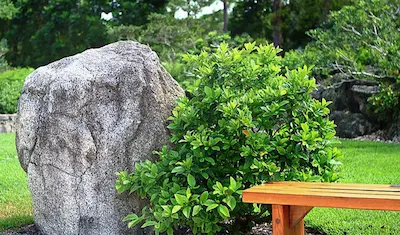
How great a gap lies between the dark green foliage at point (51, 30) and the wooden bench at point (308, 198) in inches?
807

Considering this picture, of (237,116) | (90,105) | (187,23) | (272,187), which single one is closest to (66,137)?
(90,105)

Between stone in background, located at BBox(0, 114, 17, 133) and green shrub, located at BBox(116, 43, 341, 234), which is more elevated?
green shrub, located at BBox(116, 43, 341, 234)

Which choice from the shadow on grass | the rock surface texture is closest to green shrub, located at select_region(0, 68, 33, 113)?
the rock surface texture

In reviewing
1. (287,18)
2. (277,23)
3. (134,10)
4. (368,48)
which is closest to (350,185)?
(368,48)

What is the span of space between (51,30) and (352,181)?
20.7 m

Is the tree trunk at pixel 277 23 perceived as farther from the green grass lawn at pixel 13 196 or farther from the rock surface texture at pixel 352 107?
the green grass lawn at pixel 13 196

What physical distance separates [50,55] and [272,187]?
22875mm

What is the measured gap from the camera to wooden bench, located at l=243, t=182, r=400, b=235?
298 centimetres

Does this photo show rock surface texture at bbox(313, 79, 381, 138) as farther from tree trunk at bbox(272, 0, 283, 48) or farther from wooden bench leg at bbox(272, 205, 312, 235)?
wooden bench leg at bbox(272, 205, 312, 235)

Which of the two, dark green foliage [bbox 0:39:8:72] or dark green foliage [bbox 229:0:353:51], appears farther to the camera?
dark green foliage [bbox 0:39:8:72]

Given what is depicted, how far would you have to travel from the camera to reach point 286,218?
11.1 ft

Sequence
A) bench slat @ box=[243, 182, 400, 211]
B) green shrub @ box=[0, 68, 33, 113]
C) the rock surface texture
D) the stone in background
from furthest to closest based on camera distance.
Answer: green shrub @ box=[0, 68, 33, 113] < the stone in background < the rock surface texture < bench slat @ box=[243, 182, 400, 211]

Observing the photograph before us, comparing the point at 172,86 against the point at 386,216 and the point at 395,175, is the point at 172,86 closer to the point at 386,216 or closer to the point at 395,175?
the point at 386,216

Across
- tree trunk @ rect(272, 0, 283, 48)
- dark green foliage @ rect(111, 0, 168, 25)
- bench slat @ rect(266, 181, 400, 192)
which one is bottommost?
bench slat @ rect(266, 181, 400, 192)
